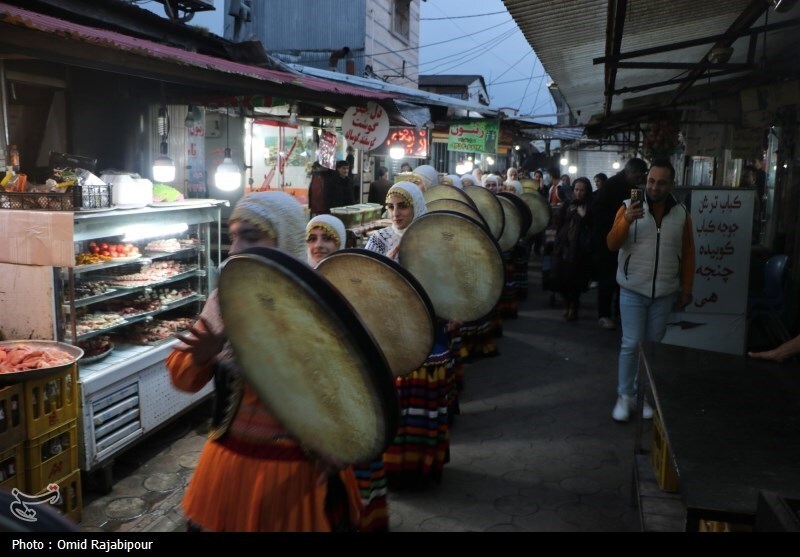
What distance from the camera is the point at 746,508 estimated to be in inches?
82.7

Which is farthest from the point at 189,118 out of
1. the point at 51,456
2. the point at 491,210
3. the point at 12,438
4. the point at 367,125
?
the point at 12,438

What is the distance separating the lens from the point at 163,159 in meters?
7.35

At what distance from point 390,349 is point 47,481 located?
97.1 inches

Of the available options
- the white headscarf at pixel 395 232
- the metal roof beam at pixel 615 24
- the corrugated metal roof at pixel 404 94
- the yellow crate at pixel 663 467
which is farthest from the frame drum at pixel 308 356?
the corrugated metal roof at pixel 404 94

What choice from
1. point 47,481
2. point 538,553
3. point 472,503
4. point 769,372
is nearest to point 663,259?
point 769,372

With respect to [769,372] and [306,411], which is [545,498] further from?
[306,411]

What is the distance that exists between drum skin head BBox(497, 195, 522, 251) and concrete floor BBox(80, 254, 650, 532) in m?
1.51

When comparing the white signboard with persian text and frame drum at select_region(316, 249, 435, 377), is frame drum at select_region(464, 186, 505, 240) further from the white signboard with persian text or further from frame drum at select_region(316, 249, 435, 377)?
frame drum at select_region(316, 249, 435, 377)

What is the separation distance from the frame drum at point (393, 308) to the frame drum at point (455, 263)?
Answer: 1009 mm

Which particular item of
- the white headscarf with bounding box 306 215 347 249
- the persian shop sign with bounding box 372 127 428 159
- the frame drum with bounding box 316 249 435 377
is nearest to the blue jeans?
the white headscarf with bounding box 306 215 347 249

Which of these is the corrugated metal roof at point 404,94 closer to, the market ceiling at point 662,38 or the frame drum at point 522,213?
the frame drum at point 522,213

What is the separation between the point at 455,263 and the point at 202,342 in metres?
2.11

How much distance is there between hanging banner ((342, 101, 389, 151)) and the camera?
894 centimetres

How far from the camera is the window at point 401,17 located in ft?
72.6
